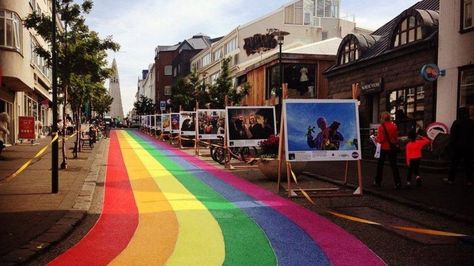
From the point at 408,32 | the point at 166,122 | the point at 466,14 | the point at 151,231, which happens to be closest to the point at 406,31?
the point at 408,32

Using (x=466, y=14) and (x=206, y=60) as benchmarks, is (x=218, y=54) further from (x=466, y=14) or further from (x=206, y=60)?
(x=466, y=14)

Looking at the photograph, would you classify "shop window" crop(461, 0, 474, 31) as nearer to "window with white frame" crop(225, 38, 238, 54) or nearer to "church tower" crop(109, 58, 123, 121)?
"window with white frame" crop(225, 38, 238, 54)

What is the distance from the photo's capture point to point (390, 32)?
21484 millimetres

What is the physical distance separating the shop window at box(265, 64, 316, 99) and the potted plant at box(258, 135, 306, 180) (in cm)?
2439

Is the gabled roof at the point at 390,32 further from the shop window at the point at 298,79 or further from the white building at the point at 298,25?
the white building at the point at 298,25

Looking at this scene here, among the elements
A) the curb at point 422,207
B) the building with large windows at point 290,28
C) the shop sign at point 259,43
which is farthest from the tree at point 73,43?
the shop sign at point 259,43

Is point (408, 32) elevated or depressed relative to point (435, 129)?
elevated

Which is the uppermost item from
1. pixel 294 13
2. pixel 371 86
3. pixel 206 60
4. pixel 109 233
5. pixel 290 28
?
pixel 294 13

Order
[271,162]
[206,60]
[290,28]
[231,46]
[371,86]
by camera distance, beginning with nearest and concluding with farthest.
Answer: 1. [271,162]
2. [371,86]
3. [290,28]
4. [231,46]
5. [206,60]

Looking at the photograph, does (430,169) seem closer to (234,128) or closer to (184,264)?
(234,128)

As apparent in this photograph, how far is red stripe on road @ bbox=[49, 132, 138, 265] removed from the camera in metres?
5.44

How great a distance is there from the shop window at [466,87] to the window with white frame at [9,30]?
1853cm

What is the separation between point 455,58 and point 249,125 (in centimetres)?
768

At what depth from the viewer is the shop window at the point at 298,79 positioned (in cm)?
3728
